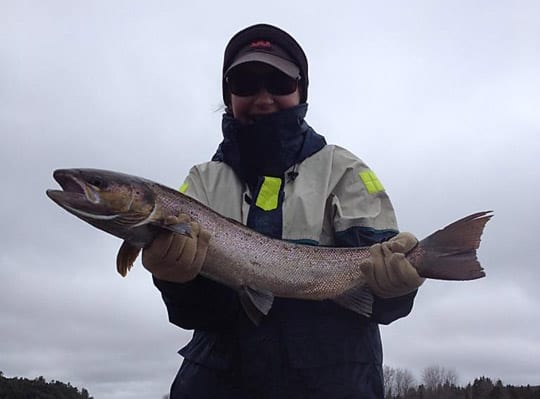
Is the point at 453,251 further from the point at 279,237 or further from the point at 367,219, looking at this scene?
the point at 279,237

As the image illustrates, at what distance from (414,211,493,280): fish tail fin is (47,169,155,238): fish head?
7.10 ft

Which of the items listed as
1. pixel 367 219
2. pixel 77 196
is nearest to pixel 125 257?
pixel 77 196

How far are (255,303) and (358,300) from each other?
81cm

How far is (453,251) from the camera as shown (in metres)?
5.59

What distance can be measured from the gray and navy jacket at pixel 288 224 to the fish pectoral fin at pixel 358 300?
113 mm

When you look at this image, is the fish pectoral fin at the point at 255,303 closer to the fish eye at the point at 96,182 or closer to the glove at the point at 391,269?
the glove at the point at 391,269

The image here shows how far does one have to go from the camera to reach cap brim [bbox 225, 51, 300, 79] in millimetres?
6133

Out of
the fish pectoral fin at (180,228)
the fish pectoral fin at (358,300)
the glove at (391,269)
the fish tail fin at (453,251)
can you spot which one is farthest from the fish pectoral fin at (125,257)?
the fish tail fin at (453,251)

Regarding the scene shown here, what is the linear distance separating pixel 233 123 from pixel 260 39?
948 millimetres

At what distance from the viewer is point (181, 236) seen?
5105 millimetres

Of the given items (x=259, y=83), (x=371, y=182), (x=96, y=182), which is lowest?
(x=96, y=182)

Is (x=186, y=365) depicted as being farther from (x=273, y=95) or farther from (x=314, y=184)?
(x=273, y=95)

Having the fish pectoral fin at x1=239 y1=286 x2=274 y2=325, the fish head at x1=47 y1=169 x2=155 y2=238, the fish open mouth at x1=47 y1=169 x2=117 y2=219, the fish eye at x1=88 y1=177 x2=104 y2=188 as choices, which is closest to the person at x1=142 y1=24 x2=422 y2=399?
the fish pectoral fin at x1=239 y1=286 x2=274 y2=325

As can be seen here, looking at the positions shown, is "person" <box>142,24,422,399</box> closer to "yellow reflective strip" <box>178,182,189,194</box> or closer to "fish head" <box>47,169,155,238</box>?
"yellow reflective strip" <box>178,182,189,194</box>
